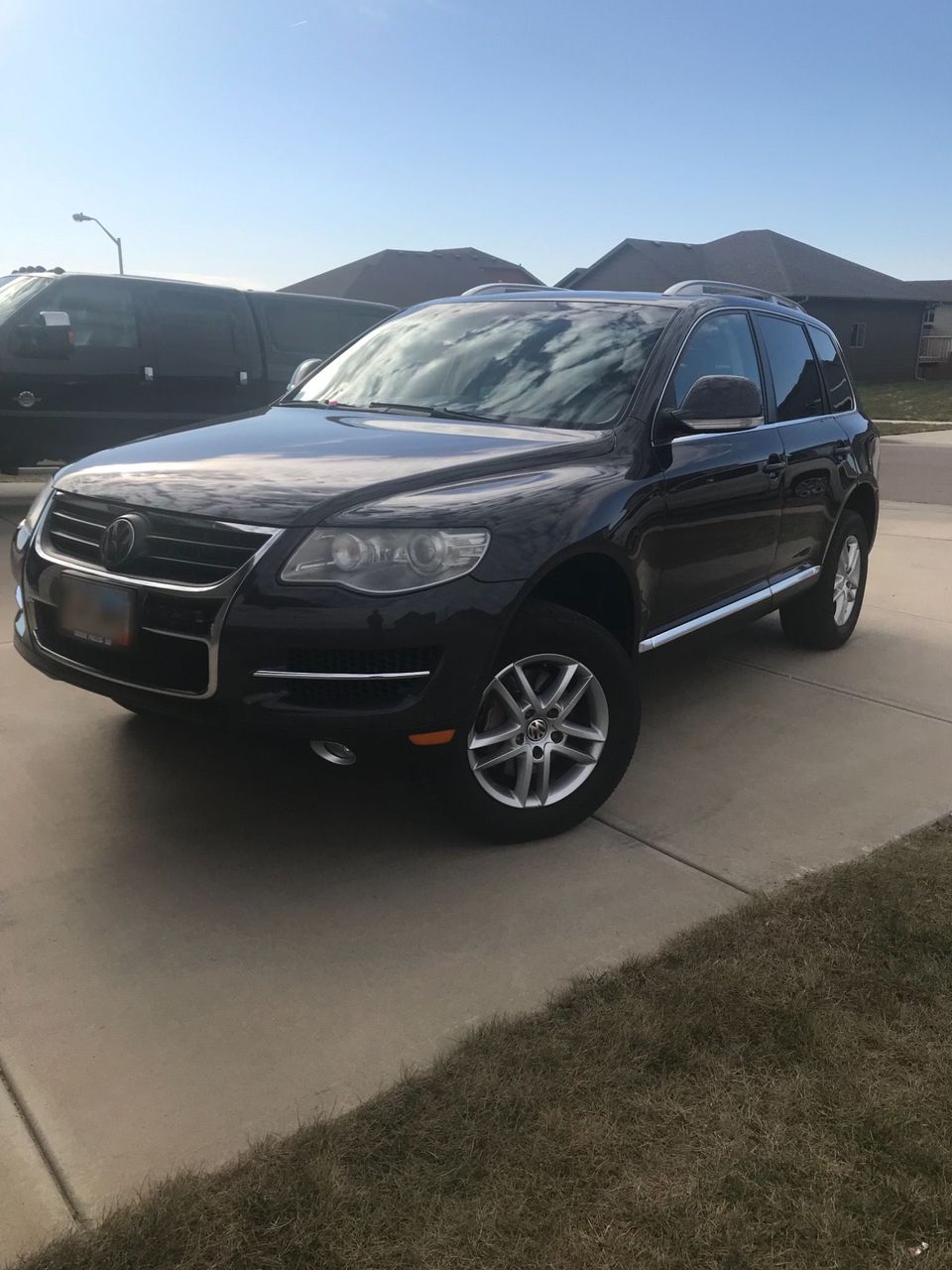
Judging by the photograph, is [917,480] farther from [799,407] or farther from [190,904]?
[190,904]

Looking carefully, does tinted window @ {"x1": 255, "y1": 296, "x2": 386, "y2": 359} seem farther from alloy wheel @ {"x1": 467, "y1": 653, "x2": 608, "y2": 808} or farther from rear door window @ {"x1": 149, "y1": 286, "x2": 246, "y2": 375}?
alloy wheel @ {"x1": 467, "y1": 653, "x2": 608, "y2": 808}

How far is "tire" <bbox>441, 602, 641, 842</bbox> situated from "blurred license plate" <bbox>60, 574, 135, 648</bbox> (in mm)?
968

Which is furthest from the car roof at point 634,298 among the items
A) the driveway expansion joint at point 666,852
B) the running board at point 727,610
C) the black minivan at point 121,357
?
the black minivan at point 121,357

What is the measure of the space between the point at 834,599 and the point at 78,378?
6.36 m

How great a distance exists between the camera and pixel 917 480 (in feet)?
49.7

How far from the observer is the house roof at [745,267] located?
134 ft

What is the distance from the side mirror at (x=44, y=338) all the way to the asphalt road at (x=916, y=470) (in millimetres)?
9081

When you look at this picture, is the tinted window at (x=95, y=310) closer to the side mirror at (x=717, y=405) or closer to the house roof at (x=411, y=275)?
the side mirror at (x=717, y=405)

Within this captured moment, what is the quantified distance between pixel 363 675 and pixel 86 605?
88cm

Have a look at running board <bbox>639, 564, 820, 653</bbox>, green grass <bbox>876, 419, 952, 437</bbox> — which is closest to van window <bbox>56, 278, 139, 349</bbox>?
running board <bbox>639, 564, 820, 653</bbox>

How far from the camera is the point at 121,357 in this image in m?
9.12

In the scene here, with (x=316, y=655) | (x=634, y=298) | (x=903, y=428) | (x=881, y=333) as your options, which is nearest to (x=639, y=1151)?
(x=316, y=655)

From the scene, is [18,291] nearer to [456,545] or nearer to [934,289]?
[456,545]

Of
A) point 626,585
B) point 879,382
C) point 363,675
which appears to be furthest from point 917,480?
point 879,382
